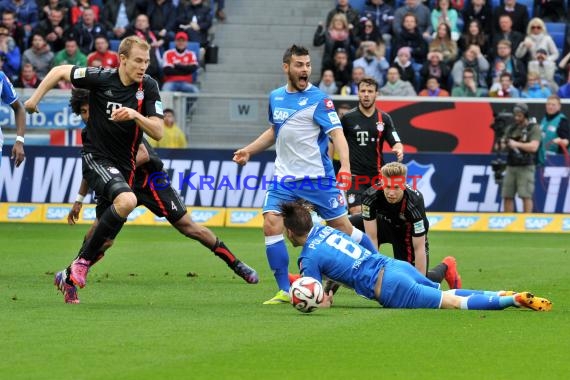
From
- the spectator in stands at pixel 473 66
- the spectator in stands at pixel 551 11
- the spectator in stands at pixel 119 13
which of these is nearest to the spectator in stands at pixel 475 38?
the spectator in stands at pixel 473 66

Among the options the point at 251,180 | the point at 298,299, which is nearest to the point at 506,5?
the point at 251,180

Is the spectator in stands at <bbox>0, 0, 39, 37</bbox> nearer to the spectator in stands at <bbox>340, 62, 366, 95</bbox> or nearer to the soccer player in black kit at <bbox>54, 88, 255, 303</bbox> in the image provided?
the spectator in stands at <bbox>340, 62, 366, 95</bbox>

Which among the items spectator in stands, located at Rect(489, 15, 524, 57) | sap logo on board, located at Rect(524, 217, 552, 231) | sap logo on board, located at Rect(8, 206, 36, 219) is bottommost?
sap logo on board, located at Rect(8, 206, 36, 219)

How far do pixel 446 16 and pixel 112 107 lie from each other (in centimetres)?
1681

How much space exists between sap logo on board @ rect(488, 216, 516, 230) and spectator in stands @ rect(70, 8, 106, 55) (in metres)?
9.82

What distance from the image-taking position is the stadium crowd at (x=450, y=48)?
26.7 metres

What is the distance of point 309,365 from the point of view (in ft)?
27.6

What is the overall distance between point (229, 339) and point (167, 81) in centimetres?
1865

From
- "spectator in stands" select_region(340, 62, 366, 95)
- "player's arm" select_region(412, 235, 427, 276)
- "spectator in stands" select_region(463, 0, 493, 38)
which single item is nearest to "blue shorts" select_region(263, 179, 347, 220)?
"player's arm" select_region(412, 235, 427, 276)

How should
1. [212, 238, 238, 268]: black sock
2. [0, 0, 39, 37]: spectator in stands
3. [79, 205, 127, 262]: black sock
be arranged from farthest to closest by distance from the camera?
1. [0, 0, 39, 37]: spectator in stands
2. [212, 238, 238, 268]: black sock
3. [79, 205, 127, 262]: black sock

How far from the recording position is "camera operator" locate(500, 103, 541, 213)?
24.2 metres

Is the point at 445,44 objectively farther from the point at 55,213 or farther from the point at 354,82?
the point at 55,213

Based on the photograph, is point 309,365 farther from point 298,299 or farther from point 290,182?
point 290,182

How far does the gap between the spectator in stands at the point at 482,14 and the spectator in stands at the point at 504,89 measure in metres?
2.26
